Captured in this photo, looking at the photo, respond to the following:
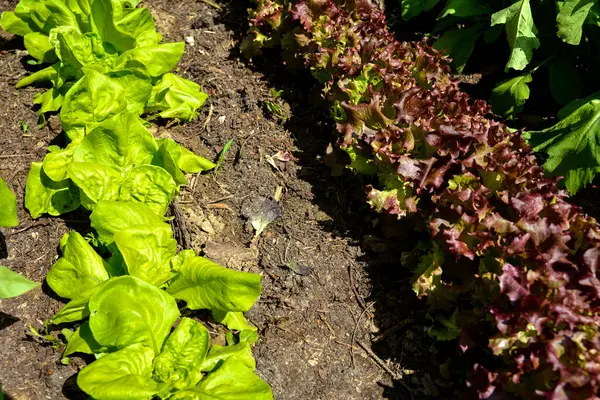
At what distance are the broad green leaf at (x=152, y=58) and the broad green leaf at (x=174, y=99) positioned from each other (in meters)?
0.14

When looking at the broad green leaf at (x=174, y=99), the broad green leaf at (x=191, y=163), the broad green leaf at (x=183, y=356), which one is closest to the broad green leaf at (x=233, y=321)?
the broad green leaf at (x=183, y=356)

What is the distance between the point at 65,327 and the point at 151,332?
591 millimetres

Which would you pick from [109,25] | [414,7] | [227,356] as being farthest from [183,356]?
[414,7]

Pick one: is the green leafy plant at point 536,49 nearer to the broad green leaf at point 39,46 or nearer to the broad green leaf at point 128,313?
the broad green leaf at point 128,313

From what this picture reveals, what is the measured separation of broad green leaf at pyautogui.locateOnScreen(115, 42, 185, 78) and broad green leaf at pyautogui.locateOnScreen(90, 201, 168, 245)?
1.14m

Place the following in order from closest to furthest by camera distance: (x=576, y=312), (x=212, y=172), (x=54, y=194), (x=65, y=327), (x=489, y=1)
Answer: (x=576, y=312) → (x=65, y=327) → (x=54, y=194) → (x=212, y=172) → (x=489, y=1)

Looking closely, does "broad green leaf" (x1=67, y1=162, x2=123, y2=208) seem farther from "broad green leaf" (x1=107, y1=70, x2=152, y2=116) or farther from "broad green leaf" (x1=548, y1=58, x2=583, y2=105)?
"broad green leaf" (x1=548, y1=58, x2=583, y2=105)

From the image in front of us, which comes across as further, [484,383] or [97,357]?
[97,357]

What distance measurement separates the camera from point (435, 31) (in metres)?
5.31

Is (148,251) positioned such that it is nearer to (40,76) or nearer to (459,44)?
(40,76)

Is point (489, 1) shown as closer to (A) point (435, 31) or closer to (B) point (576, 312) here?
(A) point (435, 31)

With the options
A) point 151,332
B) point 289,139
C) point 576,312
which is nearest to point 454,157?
point 576,312

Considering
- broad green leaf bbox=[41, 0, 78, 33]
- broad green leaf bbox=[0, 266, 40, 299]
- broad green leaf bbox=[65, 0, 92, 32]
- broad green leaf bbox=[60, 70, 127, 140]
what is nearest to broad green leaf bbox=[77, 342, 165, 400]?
broad green leaf bbox=[0, 266, 40, 299]

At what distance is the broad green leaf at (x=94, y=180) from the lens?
361 cm
